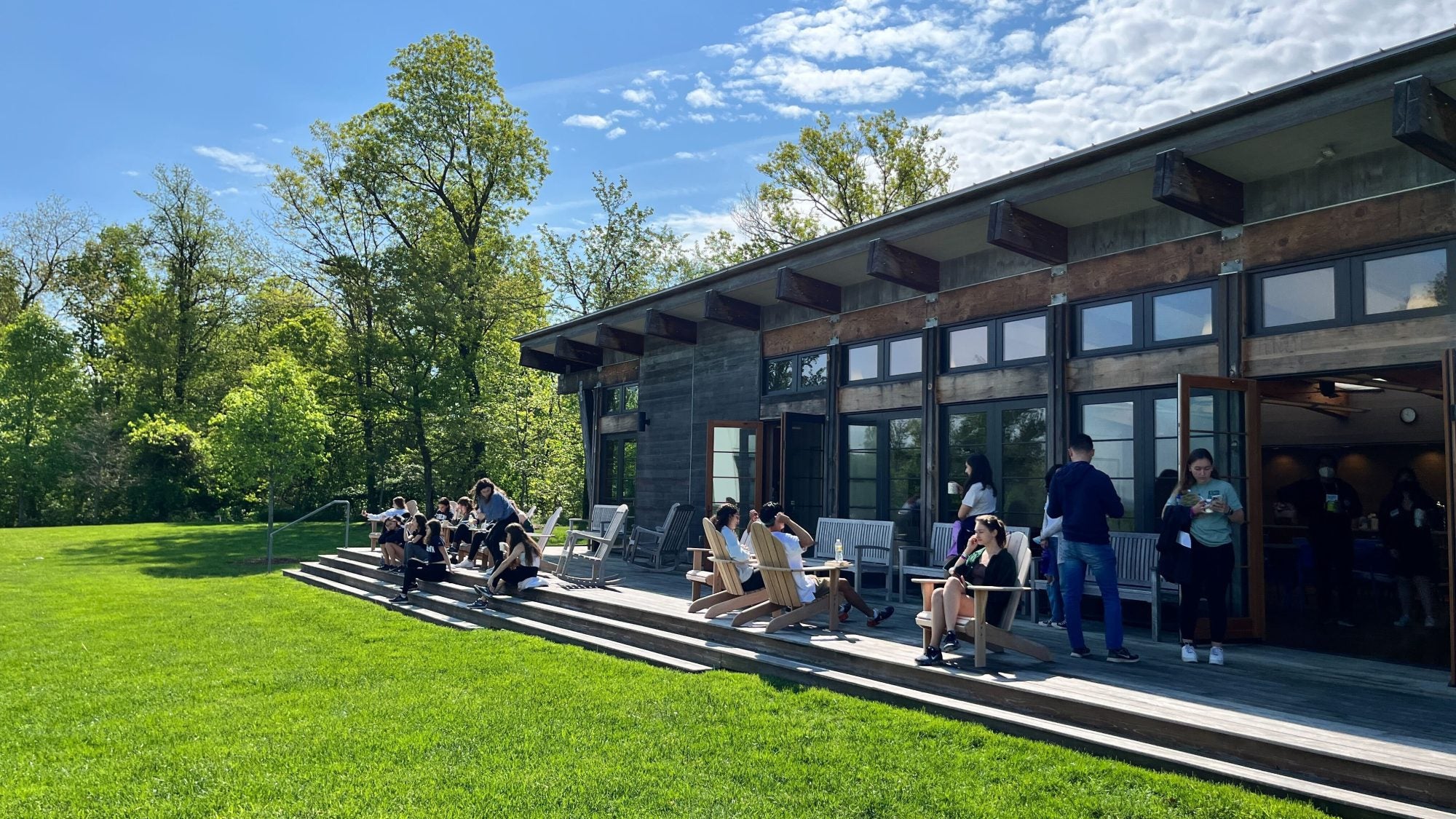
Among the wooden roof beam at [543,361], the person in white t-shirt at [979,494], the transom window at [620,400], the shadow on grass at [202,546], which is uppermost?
the wooden roof beam at [543,361]

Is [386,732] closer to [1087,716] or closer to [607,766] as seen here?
[607,766]

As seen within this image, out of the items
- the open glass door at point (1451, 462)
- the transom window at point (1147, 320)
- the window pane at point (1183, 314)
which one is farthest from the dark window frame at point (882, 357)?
the open glass door at point (1451, 462)

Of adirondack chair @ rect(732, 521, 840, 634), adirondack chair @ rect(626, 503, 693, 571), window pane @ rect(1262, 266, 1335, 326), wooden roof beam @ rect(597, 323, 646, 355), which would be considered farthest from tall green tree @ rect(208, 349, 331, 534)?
window pane @ rect(1262, 266, 1335, 326)

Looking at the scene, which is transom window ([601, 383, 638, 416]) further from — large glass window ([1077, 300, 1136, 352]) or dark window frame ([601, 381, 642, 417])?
large glass window ([1077, 300, 1136, 352])

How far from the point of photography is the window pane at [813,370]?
11.4 meters

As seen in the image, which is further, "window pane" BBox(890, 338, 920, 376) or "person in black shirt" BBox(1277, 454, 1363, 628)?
"window pane" BBox(890, 338, 920, 376)

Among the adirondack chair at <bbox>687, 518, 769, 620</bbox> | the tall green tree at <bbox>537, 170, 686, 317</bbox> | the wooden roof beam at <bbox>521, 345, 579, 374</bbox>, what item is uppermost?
the tall green tree at <bbox>537, 170, 686, 317</bbox>

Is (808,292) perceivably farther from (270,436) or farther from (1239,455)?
(270,436)

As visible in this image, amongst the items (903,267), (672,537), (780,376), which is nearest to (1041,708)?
(903,267)

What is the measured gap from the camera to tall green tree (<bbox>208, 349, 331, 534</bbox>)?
19188mm

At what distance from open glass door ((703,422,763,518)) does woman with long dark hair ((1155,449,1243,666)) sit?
6.65 meters

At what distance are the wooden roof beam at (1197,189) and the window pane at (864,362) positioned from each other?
4093 mm

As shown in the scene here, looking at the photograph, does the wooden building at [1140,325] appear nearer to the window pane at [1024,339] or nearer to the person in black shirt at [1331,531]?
the window pane at [1024,339]

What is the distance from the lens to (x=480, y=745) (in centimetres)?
482
